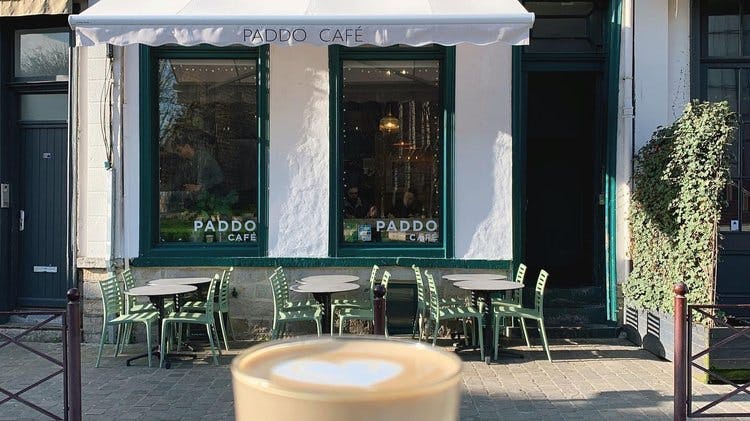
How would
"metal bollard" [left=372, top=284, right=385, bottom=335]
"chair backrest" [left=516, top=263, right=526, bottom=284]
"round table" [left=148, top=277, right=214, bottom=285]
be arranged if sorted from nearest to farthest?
"metal bollard" [left=372, top=284, right=385, bottom=335]
"round table" [left=148, top=277, right=214, bottom=285]
"chair backrest" [left=516, top=263, right=526, bottom=284]

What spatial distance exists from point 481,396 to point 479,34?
3.25 m

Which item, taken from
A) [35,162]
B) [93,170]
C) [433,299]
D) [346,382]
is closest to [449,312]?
[433,299]

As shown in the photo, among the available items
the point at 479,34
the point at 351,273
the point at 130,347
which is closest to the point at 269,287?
the point at 351,273

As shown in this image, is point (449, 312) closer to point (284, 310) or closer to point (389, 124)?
point (284, 310)

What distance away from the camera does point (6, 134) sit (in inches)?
306

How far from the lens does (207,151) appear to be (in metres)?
7.76

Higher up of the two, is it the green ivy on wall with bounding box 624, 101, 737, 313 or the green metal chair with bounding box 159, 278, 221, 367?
the green ivy on wall with bounding box 624, 101, 737, 313

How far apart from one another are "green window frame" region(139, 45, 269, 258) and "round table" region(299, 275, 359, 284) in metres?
0.77

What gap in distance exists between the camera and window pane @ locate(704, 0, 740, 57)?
7.68 meters

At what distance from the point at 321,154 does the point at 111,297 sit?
272cm

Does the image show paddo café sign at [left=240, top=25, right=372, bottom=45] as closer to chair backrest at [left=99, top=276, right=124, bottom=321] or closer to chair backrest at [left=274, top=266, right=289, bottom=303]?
chair backrest at [left=274, top=266, right=289, bottom=303]

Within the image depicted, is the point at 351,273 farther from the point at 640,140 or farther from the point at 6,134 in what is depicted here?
the point at 6,134

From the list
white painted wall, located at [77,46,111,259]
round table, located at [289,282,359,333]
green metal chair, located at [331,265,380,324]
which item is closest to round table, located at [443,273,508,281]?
green metal chair, located at [331,265,380,324]

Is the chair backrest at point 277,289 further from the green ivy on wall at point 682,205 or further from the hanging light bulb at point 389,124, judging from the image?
the green ivy on wall at point 682,205
